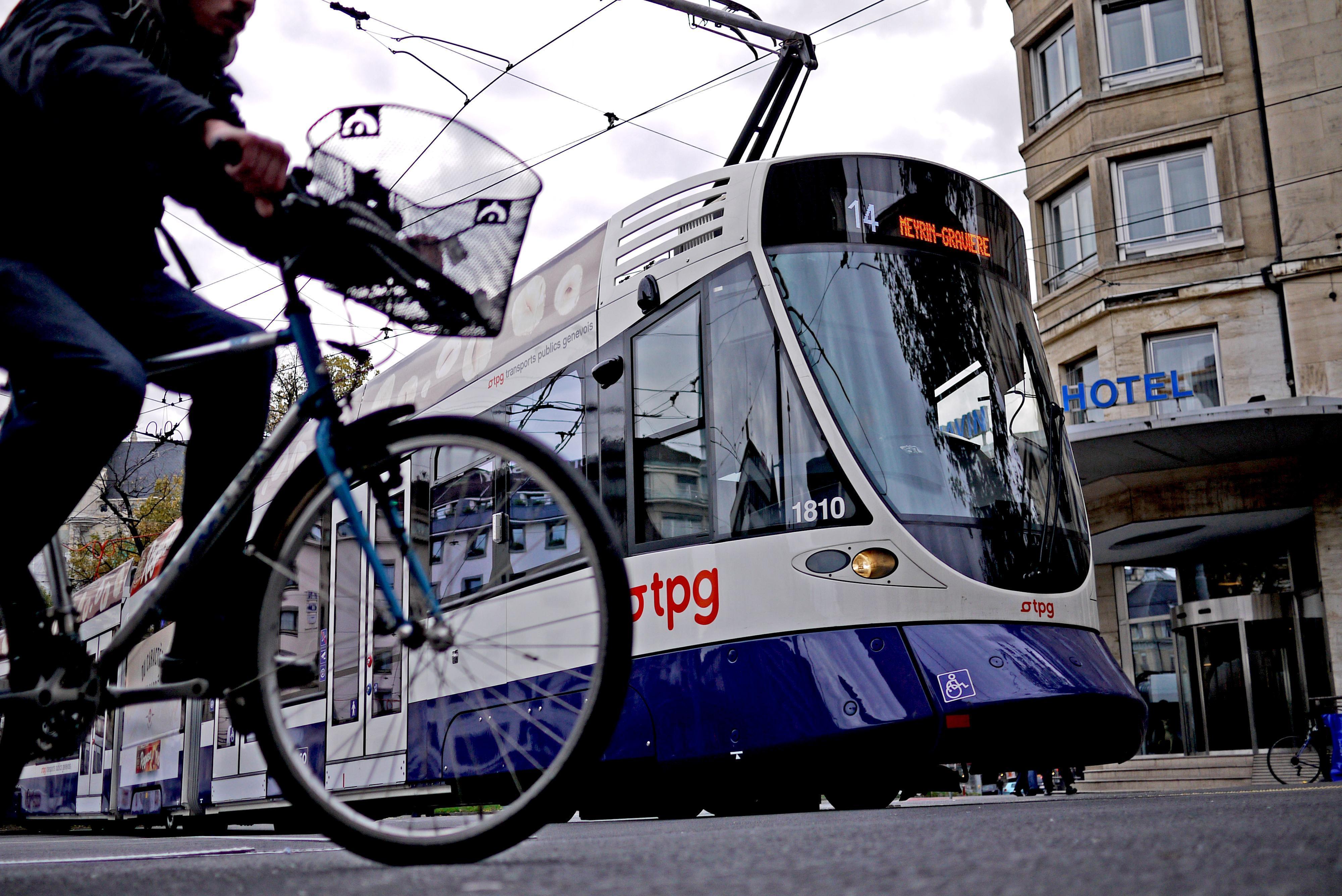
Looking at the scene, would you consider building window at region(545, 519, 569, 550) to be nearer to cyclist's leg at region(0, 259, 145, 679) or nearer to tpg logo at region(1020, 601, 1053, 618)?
cyclist's leg at region(0, 259, 145, 679)

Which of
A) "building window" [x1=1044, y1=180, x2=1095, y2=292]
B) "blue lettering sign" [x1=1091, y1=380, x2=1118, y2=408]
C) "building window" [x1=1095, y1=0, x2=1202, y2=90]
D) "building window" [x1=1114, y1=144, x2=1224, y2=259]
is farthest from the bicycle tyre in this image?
"building window" [x1=1095, y1=0, x2=1202, y2=90]

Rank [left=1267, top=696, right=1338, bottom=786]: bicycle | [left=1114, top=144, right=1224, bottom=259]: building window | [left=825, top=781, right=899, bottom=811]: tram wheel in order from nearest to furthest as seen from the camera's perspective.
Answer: [left=825, top=781, right=899, bottom=811]: tram wheel
[left=1267, top=696, right=1338, bottom=786]: bicycle
[left=1114, top=144, right=1224, bottom=259]: building window

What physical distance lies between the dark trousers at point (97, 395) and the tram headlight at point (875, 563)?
3880mm

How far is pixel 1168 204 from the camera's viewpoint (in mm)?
20891

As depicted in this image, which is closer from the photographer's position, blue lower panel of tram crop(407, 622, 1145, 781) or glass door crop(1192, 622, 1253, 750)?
blue lower panel of tram crop(407, 622, 1145, 781)

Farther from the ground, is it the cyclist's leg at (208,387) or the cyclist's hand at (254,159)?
the cyclist's hand at (254,159)

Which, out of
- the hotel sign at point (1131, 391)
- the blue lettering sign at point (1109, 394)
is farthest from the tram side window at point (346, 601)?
the blue lettering sign at point (1109, 394)

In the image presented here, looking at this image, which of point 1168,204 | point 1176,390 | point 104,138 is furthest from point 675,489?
point 1168,204

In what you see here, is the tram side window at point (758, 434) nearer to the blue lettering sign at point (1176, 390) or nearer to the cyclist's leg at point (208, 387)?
the cyclist's leg at point (208, 387)

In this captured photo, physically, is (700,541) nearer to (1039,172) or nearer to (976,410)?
(976,410)

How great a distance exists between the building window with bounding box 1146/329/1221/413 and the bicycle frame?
18.9 m

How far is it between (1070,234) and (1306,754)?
931 centimetres

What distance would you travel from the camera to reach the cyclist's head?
2.72 meters

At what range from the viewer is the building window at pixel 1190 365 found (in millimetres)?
20031
